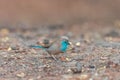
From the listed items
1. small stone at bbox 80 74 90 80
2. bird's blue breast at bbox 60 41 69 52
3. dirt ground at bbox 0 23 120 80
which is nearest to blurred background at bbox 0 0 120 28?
dirt ground at bbox 0 23 120 80

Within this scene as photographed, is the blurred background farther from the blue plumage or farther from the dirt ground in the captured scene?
the blue plumage

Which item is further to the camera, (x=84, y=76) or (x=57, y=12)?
(x=57, y=12)

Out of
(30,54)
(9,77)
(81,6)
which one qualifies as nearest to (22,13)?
(81,6)

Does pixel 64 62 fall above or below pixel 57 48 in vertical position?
below

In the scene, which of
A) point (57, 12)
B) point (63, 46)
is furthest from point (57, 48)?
point (57, 12)

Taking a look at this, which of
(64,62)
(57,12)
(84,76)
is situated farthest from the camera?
(57,12)

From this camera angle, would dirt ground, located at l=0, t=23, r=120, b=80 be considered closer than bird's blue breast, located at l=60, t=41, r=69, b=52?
Yes

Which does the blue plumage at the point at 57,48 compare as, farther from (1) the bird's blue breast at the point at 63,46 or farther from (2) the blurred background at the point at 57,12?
(2) the blurred background at the point at 57,12

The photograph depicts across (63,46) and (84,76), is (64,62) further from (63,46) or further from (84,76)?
(84,76)
